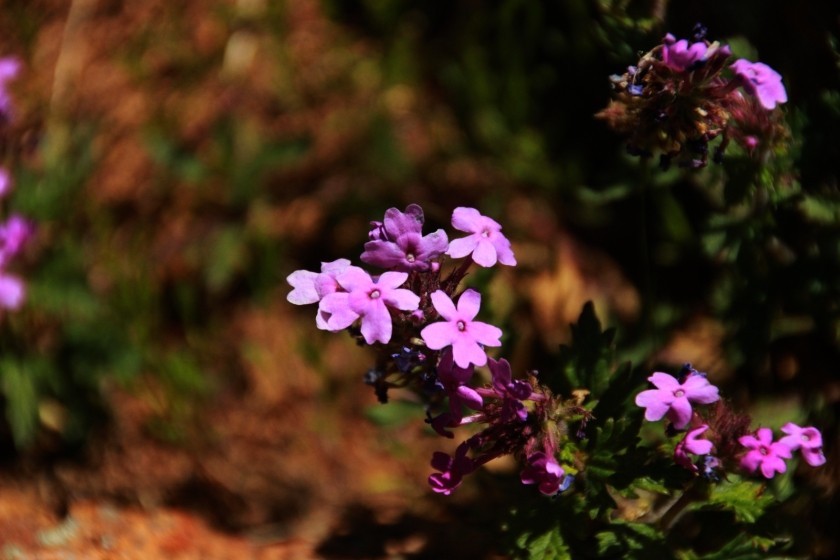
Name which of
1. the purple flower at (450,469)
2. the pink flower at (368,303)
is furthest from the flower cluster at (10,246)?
the purple flower at (450,469)

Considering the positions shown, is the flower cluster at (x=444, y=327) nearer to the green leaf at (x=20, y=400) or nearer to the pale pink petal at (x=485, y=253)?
the pale pink petal at (x=485, y=253)

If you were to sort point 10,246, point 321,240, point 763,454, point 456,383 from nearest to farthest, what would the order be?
point 456,383
point 763,454
point 10,246
point 321,240

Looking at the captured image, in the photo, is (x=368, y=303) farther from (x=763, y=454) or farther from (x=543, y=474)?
(x=763, y=454)

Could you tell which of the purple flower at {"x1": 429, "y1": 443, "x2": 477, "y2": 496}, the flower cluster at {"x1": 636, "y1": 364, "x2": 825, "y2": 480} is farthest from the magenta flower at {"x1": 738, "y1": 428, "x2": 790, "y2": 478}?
the purple flower at {"x1": 429, "y1": 443, "x2": 477, "y2": 496}

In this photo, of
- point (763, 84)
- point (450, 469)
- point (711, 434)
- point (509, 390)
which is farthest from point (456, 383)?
point (763, 84)

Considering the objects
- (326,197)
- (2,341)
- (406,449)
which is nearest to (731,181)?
(406,449)

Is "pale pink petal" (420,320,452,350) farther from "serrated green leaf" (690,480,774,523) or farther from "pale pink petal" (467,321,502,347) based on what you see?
"serrated green leaf" (690,480,774,523)
